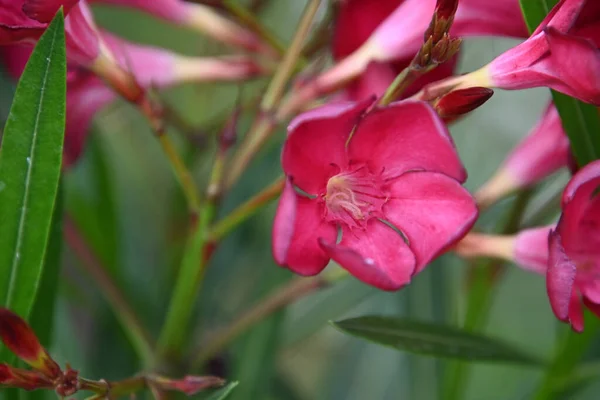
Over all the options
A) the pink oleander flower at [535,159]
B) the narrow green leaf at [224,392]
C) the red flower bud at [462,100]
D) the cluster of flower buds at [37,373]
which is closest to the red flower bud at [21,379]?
the cluster of flower buds at [37,373]

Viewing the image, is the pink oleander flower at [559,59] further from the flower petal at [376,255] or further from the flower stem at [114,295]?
the flower stem at [114,295]

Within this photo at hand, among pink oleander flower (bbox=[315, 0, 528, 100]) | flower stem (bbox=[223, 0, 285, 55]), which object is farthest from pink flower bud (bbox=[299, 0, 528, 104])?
flower stem (bbox=[223, 0, 285, 55])

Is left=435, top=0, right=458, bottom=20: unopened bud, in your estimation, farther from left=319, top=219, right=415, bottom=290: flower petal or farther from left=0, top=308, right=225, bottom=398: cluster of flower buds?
left=0, top=308, right=225, bottom=398: cluster of flower buds

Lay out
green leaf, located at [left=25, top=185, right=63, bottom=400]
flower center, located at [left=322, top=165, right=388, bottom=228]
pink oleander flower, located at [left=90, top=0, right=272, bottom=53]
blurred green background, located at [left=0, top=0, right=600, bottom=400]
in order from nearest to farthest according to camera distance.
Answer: flower center, located at [left=322, top=165, right=388, bottom=228] → green leaf, located at [left=25, top=185, right=63, bottom=400] → pink oleander flower, located at [left=90, top=0, right=272, bottom=53] → blurred green background, located at [left=0, top=0, right=600, bottom=400]

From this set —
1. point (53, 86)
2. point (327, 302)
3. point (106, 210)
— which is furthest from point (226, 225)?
point (327, 302)

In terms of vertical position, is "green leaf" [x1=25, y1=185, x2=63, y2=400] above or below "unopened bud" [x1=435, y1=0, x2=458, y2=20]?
below

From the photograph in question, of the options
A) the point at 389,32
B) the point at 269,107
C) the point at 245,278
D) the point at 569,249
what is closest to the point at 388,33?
the point at 389,32
